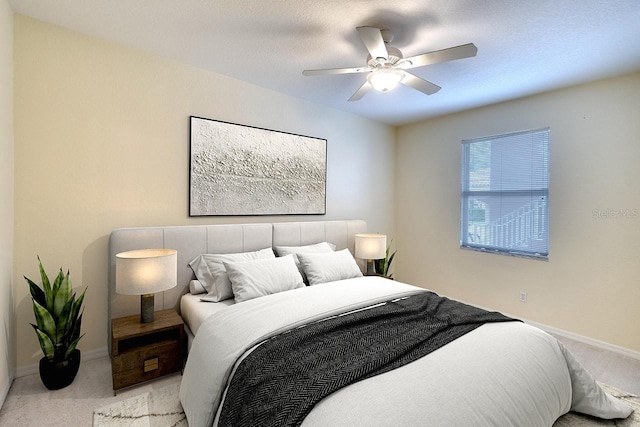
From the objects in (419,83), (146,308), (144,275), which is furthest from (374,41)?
(146,308)

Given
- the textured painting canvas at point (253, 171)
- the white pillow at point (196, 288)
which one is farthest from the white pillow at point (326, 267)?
the white pillow at point (196, 288)

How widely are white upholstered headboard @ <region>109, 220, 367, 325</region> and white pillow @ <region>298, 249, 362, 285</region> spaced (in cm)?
44

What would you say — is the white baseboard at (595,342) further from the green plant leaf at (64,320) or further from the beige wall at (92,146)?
the green plant leaf at (64,320)

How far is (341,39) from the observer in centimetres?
223

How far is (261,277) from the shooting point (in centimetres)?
245

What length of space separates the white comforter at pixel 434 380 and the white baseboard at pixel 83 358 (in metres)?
1.14

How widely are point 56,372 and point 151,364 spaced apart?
58 cm

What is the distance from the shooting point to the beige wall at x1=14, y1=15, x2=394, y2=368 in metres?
2.17

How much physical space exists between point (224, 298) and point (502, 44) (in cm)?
289

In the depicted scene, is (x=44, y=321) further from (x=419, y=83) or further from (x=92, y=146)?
(x=419, y=83)

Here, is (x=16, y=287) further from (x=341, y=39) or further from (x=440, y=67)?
(x=440, y=67)

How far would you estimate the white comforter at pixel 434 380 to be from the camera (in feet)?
3.75

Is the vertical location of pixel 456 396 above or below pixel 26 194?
below

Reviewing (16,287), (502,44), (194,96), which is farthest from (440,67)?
(16,287)
